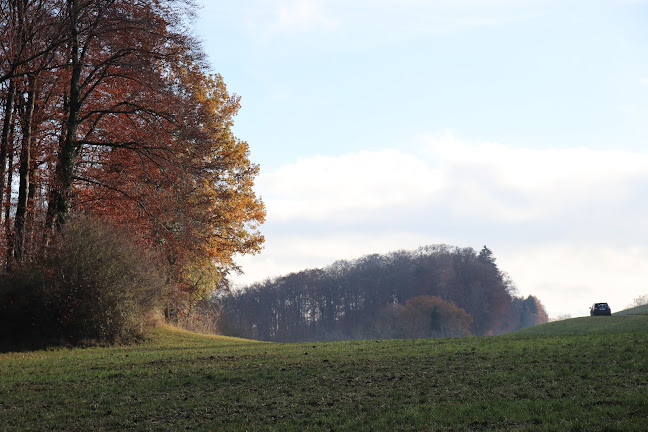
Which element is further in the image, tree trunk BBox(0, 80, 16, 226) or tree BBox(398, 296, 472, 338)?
tree BBox(398, 296, 472, 338)

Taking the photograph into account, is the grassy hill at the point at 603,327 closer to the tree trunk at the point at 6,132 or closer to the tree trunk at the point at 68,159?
the tree trunk at the point at 68,159

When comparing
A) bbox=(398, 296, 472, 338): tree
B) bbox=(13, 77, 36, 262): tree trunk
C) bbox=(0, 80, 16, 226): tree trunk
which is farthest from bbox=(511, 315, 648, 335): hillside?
bbox=(398, 296, 472, 338): tree

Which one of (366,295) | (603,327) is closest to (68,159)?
(603,327)

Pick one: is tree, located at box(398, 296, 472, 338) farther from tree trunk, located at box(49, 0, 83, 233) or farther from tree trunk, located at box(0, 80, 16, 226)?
tree trunk, located at box(0, 80, 16, 226)

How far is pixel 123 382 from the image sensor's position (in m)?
14.7

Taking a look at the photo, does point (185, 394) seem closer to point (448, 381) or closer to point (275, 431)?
point (275, 431)

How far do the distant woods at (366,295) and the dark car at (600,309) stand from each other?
58.1 metres

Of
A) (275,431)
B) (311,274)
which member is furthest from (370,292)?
(275,431)

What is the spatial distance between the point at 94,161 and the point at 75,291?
801 cm

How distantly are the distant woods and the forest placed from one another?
3371 inches

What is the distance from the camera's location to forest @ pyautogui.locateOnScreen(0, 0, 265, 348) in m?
24.4

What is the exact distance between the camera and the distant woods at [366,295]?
125688 millimetres

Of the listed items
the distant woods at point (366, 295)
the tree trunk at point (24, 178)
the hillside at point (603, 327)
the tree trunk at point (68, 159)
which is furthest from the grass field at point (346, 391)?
the distant woods at point (366, 295)

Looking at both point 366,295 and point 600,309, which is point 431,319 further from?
point 600,309
